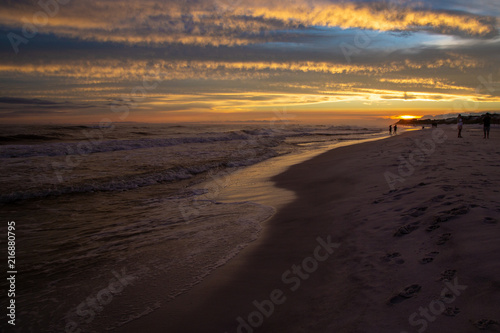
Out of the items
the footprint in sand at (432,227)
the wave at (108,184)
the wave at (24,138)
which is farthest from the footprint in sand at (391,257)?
the wave at (24,138)

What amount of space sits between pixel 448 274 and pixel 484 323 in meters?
0.89

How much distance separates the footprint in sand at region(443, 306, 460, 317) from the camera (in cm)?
281

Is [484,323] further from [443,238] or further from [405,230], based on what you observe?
[405,230]

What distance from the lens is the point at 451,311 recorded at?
2.85 metres

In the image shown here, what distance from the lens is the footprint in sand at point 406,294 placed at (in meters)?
3.23

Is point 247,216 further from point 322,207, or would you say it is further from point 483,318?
point 483,318

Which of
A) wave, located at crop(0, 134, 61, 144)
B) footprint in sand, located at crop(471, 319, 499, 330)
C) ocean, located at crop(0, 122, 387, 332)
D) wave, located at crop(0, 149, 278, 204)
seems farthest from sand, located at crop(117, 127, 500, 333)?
wave, located at crop(0, 134, 61, 144)

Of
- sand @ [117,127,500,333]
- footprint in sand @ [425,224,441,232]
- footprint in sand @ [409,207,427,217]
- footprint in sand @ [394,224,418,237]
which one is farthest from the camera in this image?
footprint in sand @ [409,207,427,217]

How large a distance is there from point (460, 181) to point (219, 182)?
8283 mm

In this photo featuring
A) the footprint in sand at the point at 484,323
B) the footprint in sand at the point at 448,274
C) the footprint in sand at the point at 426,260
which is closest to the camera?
the footprint in sand at the point at 484,323

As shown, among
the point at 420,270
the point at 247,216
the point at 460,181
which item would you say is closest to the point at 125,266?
the point at 247,216

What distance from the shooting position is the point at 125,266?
16.8ft

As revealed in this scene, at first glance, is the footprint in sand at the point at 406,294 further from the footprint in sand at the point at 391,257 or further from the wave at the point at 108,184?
the wave at the point at 108,184

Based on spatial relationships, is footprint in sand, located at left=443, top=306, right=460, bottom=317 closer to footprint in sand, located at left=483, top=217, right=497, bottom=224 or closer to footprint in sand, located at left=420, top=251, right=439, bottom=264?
footprint in sand, located at left=420, top=251, right=439, bottom=264
